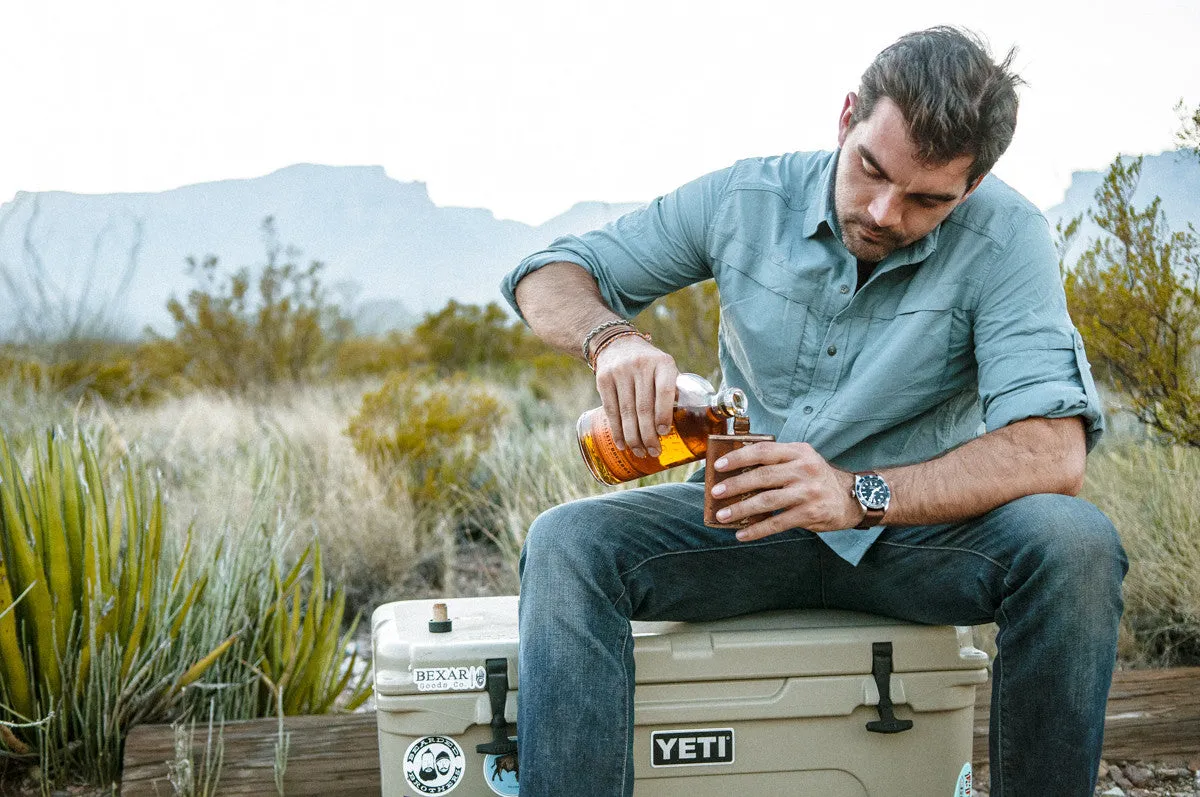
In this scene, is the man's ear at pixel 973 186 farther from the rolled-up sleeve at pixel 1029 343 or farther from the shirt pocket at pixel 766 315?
the shirt pocket at pixel 766 315

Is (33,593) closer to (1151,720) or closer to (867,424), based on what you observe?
(867,424)

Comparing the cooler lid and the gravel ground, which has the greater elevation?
the cooler lid

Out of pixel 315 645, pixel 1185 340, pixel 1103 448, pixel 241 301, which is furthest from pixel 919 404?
pixel 241 301

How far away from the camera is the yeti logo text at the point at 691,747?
1.85 meters

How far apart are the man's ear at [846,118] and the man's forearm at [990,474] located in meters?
0.63

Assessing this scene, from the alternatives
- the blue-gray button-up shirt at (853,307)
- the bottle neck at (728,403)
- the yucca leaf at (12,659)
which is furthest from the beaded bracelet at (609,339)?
the yucca leaf at (12,659)

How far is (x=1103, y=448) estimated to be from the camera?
4.84 metres

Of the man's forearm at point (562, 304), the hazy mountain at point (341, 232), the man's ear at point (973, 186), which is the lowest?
the man's forearm at point (562, 304)

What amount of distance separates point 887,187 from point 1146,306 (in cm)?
197

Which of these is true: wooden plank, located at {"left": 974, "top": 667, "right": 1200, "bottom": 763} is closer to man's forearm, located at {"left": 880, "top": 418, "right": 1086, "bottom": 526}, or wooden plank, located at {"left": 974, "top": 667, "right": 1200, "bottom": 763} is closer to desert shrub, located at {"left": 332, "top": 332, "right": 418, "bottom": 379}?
man's forearm, located at {"left": 880, "top": 418, "right": 1086, "bottom": 526}

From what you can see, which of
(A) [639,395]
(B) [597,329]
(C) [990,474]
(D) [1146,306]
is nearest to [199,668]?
(B) [597,329]

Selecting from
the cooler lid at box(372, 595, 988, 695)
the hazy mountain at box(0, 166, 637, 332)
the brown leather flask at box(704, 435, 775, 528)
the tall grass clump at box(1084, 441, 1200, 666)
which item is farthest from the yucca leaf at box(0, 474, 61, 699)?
the hazy mountain at box(0, 166, 637, 332)

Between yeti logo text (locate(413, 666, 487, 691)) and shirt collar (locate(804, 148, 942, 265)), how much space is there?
3.31 feet

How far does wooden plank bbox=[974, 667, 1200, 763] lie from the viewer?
8.55 feet
